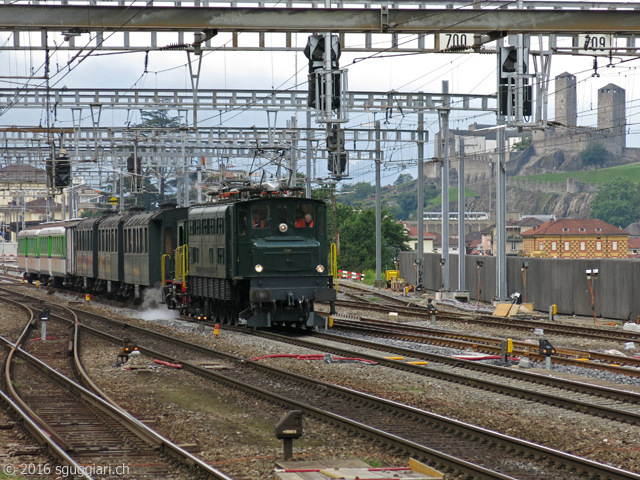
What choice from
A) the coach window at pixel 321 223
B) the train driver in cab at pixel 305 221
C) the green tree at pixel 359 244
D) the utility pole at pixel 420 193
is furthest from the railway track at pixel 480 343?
the green tree at pixel 359 244

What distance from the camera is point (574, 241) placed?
4434 inches

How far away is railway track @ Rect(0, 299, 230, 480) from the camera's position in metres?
8.80

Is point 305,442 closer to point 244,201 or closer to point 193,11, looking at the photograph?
point 193,11

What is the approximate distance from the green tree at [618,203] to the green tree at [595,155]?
30.3 meters

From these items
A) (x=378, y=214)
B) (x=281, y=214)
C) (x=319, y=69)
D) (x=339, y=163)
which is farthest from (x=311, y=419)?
(x=378, y=214)

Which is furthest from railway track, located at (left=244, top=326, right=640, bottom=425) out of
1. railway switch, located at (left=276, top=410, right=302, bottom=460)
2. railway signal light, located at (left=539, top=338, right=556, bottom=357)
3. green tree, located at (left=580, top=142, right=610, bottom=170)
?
green tree, located at (left=580, top=142, right=610, bottom=170)

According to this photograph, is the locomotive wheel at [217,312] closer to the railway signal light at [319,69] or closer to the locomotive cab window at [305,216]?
the locomotive cab window at [305,216]

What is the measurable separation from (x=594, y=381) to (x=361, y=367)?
430 centimetres

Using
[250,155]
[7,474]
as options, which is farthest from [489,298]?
[7,474]

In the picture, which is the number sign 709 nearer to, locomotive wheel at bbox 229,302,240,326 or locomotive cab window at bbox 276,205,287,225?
locomotive cab window at bbox 276,205,287,225

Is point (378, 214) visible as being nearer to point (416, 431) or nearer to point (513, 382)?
point (513, 382)

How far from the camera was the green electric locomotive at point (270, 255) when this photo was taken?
2199 centimetres

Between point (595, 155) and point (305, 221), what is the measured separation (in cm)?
18210

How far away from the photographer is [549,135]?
573 ft
